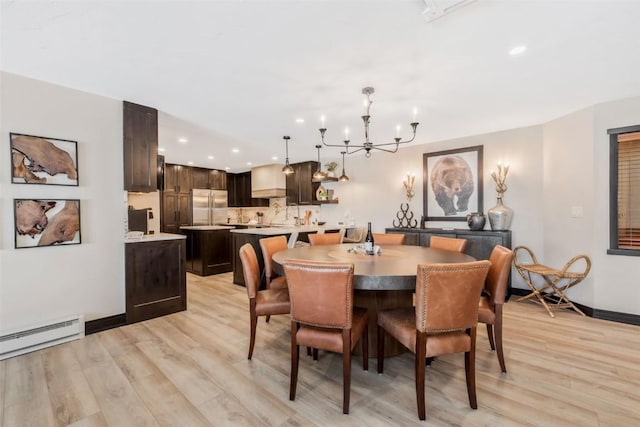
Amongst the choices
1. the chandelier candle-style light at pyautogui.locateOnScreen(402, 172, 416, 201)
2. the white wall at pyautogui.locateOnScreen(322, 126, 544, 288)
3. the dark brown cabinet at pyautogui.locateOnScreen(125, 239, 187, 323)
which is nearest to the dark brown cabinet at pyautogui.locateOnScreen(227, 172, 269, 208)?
the white wall at pyautogui.locateOnScreen(322, 126, 544, 288)

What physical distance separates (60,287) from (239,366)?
1977mm

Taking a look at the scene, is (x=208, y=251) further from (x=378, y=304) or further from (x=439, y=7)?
(x=439, y=7)

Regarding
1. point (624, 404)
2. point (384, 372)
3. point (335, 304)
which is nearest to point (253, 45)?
point (335, 304)

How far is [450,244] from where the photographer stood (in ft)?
10.8

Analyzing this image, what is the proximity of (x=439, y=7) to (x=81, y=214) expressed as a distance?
3543 mm

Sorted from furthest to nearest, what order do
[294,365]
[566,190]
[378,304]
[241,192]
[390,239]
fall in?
[241,192]
[390,239]
[566,190]
[378,304]
[294,365]

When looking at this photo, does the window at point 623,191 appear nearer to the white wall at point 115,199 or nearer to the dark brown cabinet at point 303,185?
the white wall at point 115,199

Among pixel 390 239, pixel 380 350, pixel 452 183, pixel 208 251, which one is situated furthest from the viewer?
pixel 208 251

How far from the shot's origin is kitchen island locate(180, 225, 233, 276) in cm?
557

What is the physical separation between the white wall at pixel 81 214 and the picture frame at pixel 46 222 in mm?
45

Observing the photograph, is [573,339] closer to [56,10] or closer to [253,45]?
[253,45]

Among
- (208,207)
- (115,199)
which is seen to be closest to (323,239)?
(115,199)

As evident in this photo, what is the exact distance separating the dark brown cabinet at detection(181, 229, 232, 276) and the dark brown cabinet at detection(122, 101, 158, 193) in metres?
2.35

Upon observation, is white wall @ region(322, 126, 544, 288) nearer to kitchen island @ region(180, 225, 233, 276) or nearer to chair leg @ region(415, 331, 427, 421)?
kitchen island @ region(180, 225, 233, 276)
